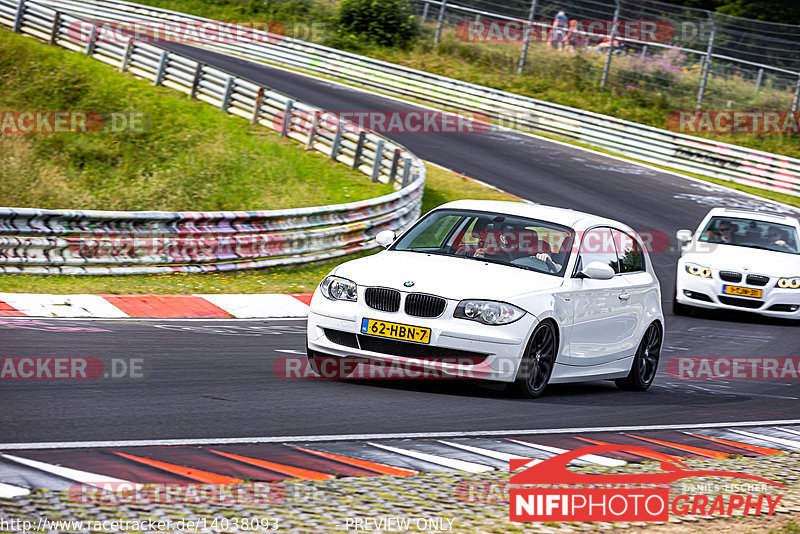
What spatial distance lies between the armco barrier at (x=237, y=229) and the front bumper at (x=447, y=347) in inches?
254

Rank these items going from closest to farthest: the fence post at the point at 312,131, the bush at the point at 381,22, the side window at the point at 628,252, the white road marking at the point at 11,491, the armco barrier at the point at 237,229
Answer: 1. the white road marking at the point at 11,491
2. the side window at the point at 628,252
3. the armco barrier at the point at 237,229
4. the fence post at the point at 312,131
5. the bush at the point at 381,22

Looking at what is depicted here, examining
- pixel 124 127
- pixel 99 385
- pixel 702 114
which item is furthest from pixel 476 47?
pixel 99 385

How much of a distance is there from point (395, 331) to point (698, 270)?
941 cm

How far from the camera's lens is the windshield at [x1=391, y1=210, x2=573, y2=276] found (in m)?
9.12

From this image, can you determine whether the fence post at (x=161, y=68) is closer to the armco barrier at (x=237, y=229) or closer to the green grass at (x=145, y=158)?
the green grass at (x=145, y=158)

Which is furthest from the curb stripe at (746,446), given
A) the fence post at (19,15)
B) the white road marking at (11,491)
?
the fence post at (19,15)

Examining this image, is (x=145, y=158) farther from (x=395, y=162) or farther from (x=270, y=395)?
(x=270, y=395)

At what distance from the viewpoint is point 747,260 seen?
16594mm

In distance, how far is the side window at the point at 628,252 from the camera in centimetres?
1007

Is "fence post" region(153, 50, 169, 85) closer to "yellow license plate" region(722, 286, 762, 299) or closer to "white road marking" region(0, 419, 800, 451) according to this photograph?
"yellow license plate" region(722, 286, 762, 299)

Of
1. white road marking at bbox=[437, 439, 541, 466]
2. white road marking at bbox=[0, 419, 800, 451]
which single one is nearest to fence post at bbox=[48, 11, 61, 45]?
white road marking at bbox=[0, 419, 800, 451]

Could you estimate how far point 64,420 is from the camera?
6.50 metres

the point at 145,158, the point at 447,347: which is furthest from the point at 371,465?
the point at 145,158

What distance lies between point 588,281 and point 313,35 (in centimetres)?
3762
